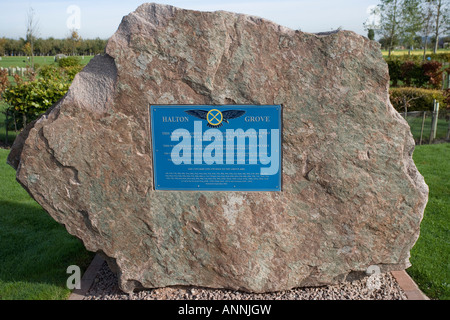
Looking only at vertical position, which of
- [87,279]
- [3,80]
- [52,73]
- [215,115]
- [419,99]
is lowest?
[87,279]

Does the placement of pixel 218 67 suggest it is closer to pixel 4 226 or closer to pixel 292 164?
pixel 292 164

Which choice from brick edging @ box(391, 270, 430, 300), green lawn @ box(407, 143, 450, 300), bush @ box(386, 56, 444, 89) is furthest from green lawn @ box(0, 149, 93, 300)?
bush @ box(386, 56, 444, 89)

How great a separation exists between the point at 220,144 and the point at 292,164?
753mm

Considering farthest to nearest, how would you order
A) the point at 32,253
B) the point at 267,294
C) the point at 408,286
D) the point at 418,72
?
the point at 418,72
the point at 32,253
the point at 408,286
the point at 267,294

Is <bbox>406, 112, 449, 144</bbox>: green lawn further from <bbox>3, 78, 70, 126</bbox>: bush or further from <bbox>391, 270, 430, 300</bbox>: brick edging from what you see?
<bbox>3, 78, 70, 126</bbox>: bush

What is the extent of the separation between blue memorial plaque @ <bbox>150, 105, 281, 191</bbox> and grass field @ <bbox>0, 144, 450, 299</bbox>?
1.93 meters

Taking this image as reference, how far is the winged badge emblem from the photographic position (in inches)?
152

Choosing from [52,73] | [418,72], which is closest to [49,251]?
[52,73]

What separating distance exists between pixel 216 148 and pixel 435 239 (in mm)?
3609

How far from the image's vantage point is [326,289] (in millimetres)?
4301

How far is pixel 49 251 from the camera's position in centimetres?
512

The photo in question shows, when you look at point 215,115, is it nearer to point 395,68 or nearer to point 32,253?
point 32,253

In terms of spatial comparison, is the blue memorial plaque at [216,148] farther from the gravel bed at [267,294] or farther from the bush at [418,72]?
the bush at [418,72]
